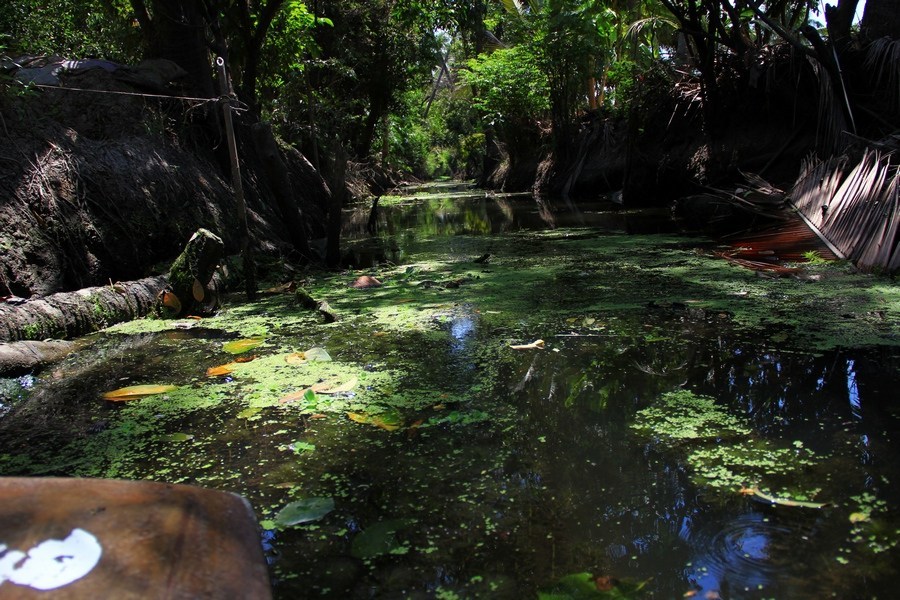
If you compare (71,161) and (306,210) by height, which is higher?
(71,161)

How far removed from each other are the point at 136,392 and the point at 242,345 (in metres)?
0.69

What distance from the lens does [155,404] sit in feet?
8.03

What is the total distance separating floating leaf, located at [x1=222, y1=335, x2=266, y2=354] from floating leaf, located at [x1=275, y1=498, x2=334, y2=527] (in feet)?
5.19

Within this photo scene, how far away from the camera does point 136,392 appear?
256 cm

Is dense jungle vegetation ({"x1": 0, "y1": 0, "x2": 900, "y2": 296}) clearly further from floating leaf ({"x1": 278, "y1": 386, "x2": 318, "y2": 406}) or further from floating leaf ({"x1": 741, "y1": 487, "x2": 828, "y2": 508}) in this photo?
floating leaf ({"x1": 741, "y1": 487, "x2": 828, "y2": 508})

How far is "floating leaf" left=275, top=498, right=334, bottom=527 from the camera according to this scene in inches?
62.7

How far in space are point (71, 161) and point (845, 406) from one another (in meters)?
4.58

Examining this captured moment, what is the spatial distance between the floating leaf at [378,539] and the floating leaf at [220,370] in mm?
1460

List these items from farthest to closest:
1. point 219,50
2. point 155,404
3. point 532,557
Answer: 1. point 219,50
2. point 155,404
3. point 532,557

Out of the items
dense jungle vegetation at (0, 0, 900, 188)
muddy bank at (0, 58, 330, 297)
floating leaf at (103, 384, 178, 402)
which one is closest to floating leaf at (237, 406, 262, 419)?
floating leaf at (103, 384, 178, 402)

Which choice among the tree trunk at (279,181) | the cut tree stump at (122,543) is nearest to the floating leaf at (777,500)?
the cut tree stump at (122,543)

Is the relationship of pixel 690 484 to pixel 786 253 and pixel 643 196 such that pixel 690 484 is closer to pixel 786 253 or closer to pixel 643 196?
pixel 786 253

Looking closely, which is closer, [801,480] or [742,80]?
[801,480]

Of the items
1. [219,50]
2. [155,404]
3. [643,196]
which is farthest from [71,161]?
[643,196]
